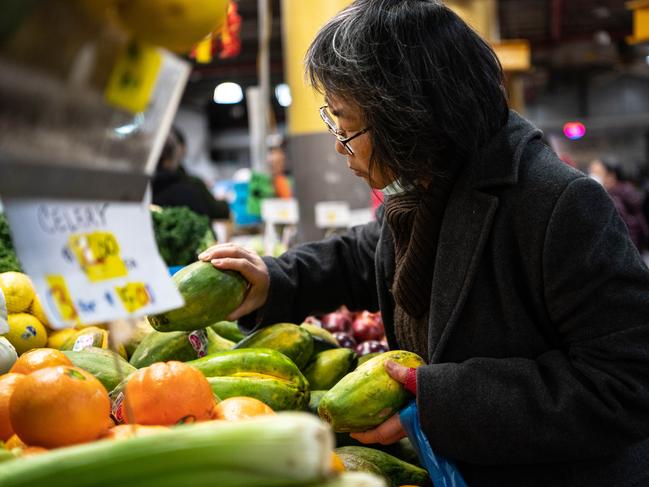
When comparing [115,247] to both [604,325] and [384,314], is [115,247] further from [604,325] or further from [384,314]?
[384,314]

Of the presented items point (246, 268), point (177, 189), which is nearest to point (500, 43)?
point (177, 189)

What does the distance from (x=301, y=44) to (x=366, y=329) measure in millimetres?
3349

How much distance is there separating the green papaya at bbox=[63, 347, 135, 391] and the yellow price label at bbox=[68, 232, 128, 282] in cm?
79

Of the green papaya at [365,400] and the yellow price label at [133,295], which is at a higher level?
the yellow price label at [133,295]

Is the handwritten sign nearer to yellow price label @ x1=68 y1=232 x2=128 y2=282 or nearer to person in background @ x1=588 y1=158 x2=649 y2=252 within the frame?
yellow price label @ x1=68 y1=232 x2=128 y2=282

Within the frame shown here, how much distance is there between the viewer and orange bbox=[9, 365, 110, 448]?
46.4 inches

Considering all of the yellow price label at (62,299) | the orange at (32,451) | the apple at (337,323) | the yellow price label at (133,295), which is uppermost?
the yellow price label at (62,299)

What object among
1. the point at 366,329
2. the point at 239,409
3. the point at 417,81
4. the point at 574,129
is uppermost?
the point at 417,81

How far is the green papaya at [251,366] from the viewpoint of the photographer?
1831mm

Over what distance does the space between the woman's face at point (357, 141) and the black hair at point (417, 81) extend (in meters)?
0.02

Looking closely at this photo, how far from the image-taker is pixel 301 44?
18.9 feet

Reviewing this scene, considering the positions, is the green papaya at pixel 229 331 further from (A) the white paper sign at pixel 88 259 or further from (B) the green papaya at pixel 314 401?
(A) the white paper sign at pixel 88 259

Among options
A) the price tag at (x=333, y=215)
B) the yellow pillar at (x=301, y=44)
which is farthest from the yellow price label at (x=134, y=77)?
the yellow pillar at (x=301, y=44)

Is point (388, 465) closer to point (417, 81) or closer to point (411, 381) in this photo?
point (411, 381)
